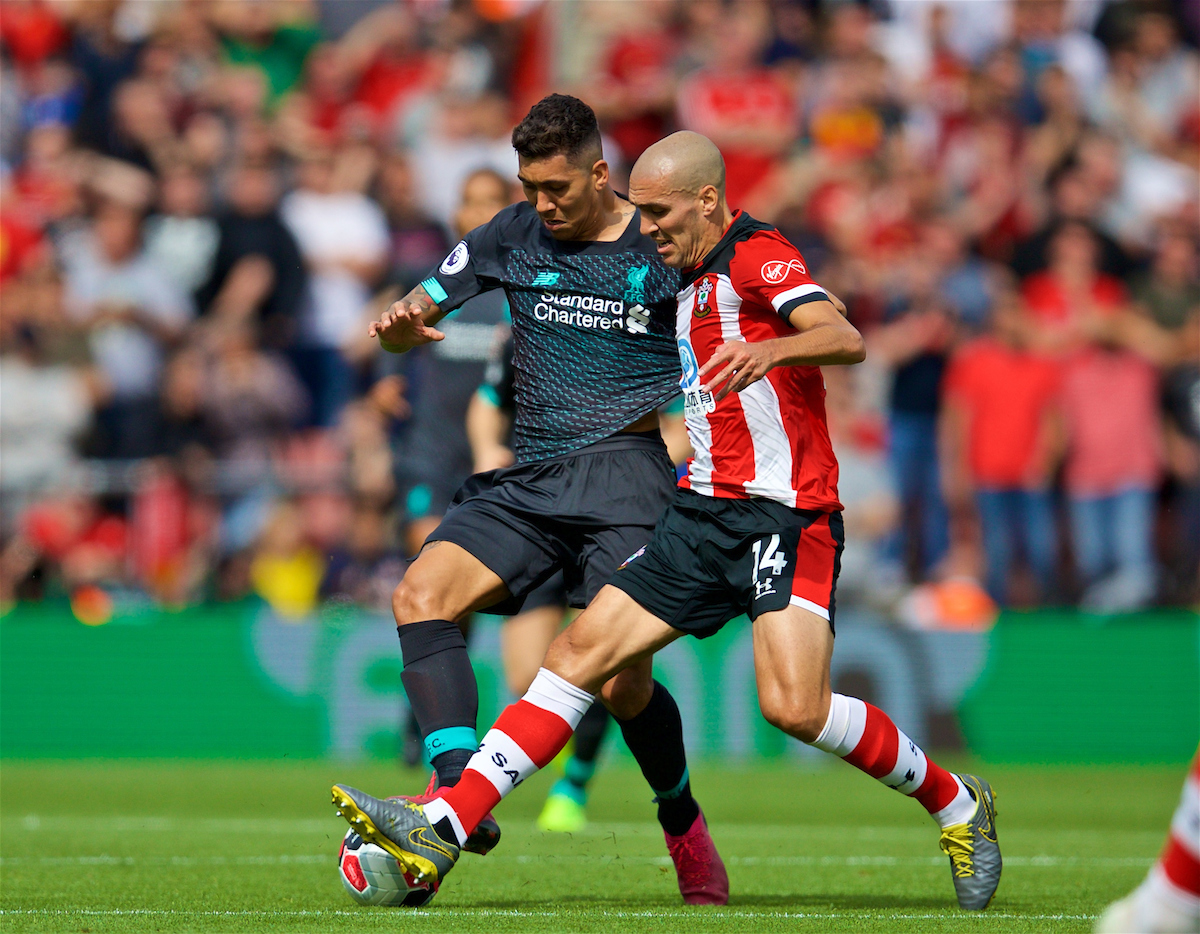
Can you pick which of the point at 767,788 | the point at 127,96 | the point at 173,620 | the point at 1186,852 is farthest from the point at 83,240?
the point at 1186,852

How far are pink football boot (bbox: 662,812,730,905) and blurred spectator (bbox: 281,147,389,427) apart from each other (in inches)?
347

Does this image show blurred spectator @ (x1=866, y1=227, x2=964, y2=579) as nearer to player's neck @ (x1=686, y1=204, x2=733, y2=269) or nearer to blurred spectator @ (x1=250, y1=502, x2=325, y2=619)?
blurred spectator @ (x1=250, y1=502, x2=325, y2=619)

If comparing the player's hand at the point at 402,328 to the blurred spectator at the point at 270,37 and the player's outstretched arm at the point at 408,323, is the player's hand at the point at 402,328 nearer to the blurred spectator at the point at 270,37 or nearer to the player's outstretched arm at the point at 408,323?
the player's outstretched arm at the point at 408,323

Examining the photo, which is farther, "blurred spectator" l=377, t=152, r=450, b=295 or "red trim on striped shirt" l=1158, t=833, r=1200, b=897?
"blurred spectator" l=377, t=152, r=450, b=295


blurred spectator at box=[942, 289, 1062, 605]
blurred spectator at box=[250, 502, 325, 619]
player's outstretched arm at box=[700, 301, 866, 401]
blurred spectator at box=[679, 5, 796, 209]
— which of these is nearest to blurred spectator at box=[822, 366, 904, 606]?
blurred spectator at box=[942, 289, 1062, 605]

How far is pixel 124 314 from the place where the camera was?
14367 mm

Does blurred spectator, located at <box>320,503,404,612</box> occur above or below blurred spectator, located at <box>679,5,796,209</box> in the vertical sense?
below

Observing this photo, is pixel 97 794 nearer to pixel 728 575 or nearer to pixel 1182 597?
pixel 728 575

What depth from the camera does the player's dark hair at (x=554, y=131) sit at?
591 cm

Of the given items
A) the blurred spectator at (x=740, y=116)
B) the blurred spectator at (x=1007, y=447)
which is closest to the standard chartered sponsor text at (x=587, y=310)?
the blurred spectator at (x=1007, y=447)

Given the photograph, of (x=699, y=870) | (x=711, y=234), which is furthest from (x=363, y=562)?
(x=711, y=234)

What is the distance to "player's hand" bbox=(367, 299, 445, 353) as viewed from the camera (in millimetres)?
5953

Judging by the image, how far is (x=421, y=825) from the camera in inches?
211

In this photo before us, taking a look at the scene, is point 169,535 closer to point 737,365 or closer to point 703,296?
point 703,296
